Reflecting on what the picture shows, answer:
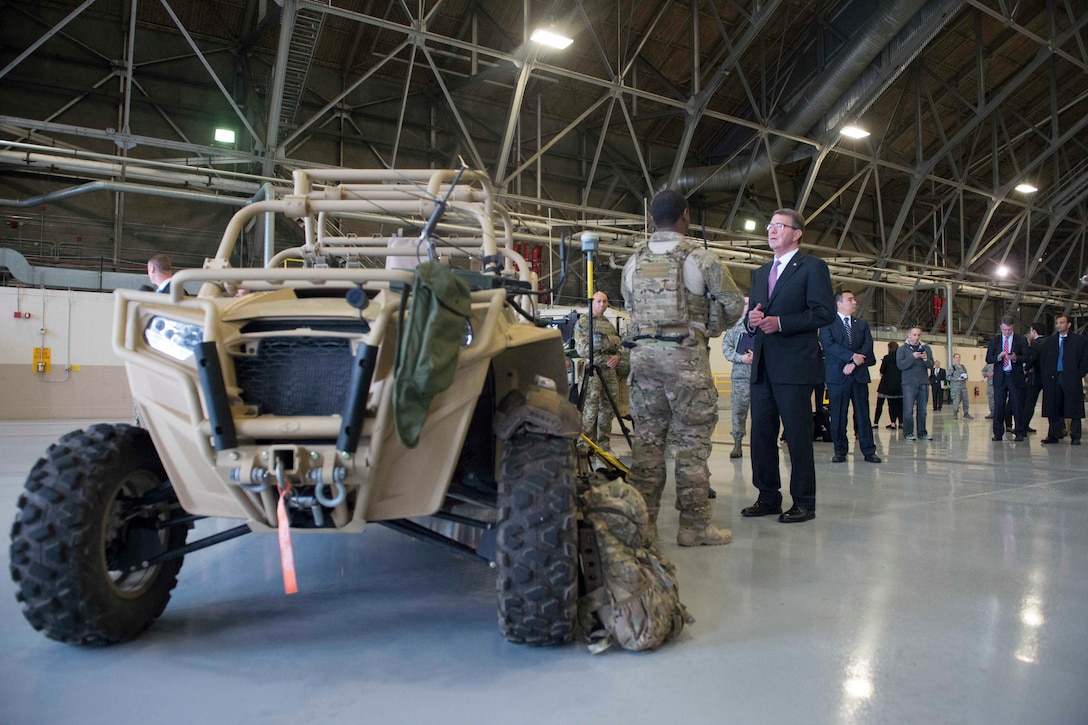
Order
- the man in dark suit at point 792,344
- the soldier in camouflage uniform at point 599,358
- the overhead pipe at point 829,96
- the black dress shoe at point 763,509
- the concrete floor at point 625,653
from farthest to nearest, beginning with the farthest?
the overhead pipe at point 829,96
the soldier in camouflage uniform at point 599,358
the black dress shoe at point 763,509
the man in dark suit at point 792,344
the concrete floor at point 625,653

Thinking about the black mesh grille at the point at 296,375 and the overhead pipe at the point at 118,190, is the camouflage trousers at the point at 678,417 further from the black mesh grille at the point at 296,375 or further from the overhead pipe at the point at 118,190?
the overhead pipe at the point at 118,190

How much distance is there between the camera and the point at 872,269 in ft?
66.4

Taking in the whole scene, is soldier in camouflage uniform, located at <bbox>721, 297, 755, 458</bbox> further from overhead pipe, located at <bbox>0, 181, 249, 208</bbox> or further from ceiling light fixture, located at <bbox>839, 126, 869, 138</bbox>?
ceiling light fixture, located at <bbox>839, 126, 869, 138</bbox>

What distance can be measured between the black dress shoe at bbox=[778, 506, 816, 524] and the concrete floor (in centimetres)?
33

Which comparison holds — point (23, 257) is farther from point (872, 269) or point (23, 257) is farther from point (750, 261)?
point (872, 269)

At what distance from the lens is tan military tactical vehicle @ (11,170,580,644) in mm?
2125

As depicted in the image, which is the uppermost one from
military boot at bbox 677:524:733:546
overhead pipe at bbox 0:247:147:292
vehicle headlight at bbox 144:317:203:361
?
overhead pipe at bbox 0:247:147:292

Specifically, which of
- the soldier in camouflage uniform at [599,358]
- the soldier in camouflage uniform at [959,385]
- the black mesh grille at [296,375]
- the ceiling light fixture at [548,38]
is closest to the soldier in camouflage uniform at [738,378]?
the soldier in camouflage uniform at [599,358]

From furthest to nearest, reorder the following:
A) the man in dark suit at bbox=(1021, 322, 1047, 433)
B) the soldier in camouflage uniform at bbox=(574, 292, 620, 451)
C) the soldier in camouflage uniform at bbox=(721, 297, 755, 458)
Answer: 1. the man in dark suit at bbox=(1021, 322, 1047, 433)
2. the soldier in camouflage uniform at bbox=(721, 297, 755, 458)
3. the soldier in camouflage uniform at bbox=(574, 292, 620, 451)

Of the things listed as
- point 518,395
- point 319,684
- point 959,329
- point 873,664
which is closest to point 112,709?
point 319,684

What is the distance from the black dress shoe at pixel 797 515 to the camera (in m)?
4.27

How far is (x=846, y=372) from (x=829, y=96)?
953 centimetres

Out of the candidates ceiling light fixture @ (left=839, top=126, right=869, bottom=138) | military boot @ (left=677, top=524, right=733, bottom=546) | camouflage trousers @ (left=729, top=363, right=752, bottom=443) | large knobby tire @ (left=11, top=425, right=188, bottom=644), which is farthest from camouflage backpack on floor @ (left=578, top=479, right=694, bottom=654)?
ceiling light fixture @ (left=839, top=126, right=869, bottom=138)

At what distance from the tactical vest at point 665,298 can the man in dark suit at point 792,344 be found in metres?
0.69
